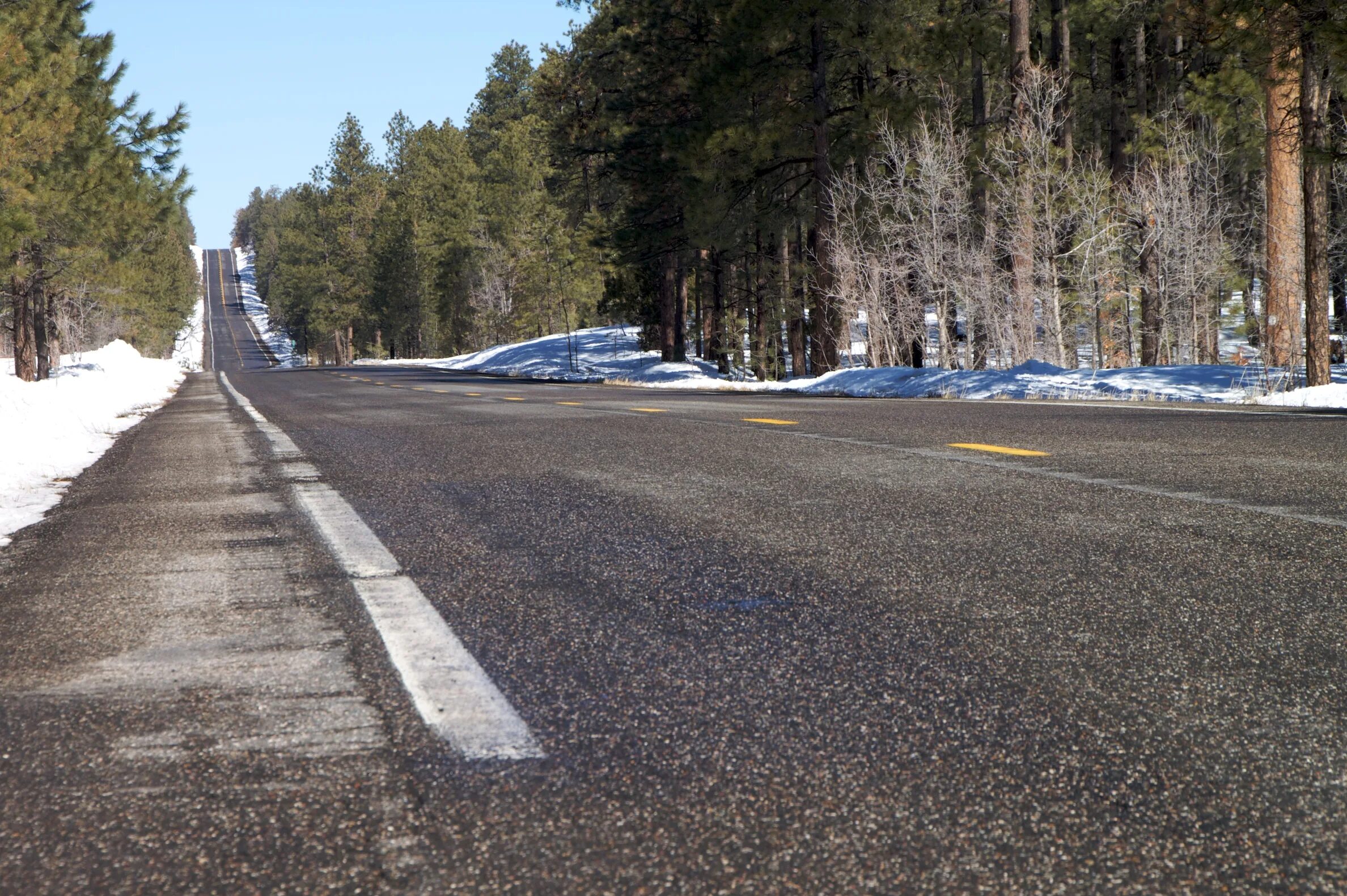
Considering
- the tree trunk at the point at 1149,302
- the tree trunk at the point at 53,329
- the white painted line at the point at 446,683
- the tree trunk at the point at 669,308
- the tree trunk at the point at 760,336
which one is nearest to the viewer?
the white painted line at the point at 446,683

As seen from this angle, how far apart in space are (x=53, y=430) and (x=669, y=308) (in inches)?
1020

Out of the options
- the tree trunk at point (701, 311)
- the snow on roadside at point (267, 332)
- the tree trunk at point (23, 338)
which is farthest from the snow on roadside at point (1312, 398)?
the snow on roadside at point (267, 332)

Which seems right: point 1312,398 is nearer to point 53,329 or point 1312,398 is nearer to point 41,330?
point 41,330

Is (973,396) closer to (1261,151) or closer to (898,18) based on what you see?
(898,18)

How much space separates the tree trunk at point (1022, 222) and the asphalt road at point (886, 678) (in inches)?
730

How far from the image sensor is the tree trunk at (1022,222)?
23.3 m

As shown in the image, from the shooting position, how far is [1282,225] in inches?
800

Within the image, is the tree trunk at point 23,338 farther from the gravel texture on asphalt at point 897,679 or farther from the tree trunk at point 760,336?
the gravel texture on asphalt at point 897,679

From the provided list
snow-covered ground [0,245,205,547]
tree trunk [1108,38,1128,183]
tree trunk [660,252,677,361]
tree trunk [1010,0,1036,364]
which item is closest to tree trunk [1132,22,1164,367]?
tree trunk [1108,38,1128,183]

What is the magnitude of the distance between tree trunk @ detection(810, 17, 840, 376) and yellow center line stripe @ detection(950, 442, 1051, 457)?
17.8m

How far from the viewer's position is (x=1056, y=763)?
205 centimetres

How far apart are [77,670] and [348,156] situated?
93.3 meters

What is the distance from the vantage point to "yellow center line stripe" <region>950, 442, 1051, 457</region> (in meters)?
6.85

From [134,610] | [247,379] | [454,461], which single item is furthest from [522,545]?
[247,379]
